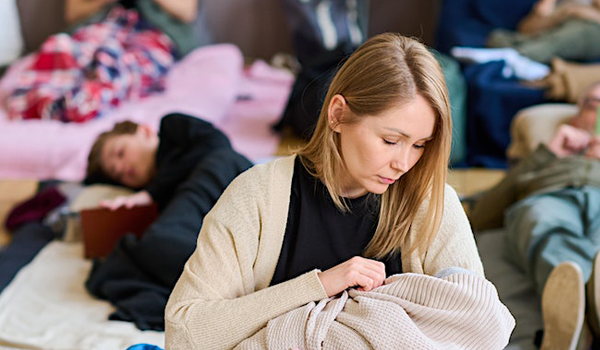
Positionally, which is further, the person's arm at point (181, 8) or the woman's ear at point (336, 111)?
the person's arm at point (181, 8)

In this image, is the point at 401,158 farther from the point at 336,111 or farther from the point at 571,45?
Answer: the point at 571,45

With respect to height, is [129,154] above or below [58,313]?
above

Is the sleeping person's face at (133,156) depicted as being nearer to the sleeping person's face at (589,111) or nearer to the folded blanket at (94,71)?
the folded blanket at (94,71)

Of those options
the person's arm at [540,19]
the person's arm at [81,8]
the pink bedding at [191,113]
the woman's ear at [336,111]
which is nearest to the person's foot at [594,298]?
the woman's ear at [336,111]

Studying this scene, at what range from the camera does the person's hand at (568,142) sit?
2.31 meters

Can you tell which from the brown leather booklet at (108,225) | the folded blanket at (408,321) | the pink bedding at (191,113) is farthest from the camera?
the pink bedding at (191,113)

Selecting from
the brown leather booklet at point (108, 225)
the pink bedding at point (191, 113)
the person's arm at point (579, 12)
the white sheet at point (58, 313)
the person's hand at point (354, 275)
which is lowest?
the pink bedding at point (191, 113)

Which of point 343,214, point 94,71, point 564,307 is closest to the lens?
point 343,214

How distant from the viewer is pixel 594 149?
221 centimetres

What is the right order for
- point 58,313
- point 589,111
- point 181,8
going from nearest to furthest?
1. point 58,313
2. point 589,111
3. point 181,8

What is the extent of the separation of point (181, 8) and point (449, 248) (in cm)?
287

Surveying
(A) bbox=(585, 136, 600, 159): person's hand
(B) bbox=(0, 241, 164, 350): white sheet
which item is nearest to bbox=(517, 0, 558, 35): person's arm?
(A) bbox=(585, 136, 600, 159): person's hand

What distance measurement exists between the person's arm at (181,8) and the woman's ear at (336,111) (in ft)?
9.05

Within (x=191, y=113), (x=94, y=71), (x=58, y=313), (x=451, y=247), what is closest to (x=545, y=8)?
(x=191, y=113)
